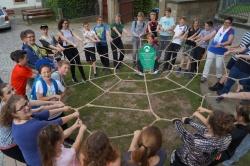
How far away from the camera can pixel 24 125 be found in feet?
9.68

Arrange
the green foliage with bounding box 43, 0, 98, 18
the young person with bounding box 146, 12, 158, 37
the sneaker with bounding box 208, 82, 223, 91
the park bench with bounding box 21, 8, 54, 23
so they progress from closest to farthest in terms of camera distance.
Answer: the sneaker with bounding box 208, 82, 223, 91 < the young person with bounding box 146, 12, 158, 37 < the green foliage with bounding box 43, 0, 98, 18 < the park bench with bounding box 21, 8, 54, 23

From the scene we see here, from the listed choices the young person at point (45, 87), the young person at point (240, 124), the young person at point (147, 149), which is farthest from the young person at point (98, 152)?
the young person at point (45, 87)

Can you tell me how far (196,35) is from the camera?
6.77m

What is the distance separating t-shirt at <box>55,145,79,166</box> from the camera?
8.99 feet

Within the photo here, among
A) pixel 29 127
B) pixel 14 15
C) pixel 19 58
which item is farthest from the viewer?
pixel 14 15

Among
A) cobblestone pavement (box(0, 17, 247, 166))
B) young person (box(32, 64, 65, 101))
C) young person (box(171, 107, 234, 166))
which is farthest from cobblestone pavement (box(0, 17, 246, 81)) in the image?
young person (box(171, 107, 234, 166))

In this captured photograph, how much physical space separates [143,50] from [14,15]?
1269 cm

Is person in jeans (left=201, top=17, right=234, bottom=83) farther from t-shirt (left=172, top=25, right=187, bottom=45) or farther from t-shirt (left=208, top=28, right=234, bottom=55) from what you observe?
t-shirt (left=172, top=25, right=187, bottom=45)

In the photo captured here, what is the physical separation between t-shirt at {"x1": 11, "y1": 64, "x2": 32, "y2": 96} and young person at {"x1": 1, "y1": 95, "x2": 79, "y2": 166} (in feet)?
5.20

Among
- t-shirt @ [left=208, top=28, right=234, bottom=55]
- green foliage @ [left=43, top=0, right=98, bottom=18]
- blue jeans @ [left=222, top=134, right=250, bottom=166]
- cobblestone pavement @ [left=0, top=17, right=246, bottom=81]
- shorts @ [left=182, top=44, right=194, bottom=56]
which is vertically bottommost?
blue jeans @ [left=222, top=134, right=250, bottom=166]

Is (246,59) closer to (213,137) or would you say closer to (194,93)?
(194,93)

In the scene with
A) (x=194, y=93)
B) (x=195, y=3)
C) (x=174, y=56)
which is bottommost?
(x=194, y=93)

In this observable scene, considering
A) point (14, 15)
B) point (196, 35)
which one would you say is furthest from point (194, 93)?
point (14, 15)

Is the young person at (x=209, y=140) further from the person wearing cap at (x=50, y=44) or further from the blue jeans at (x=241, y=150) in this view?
the person wearing cap at (x=50, y=44)
